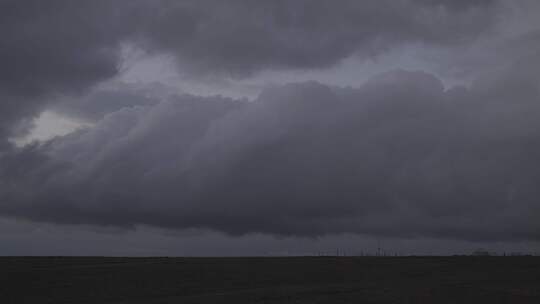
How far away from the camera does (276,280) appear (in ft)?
213

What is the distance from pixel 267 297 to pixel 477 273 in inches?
1208

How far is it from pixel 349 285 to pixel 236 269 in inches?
778

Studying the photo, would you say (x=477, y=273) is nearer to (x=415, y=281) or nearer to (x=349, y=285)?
(x=415, y=281)

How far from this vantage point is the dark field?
4972 centimetres

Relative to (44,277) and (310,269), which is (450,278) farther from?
(44,277)

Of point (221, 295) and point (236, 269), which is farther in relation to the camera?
point (236, 269)

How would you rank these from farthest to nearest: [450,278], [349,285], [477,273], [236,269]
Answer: [236,269], [477,273], [450,278], [349,285]

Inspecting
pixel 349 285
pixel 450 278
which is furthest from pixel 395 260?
pixel 349 285

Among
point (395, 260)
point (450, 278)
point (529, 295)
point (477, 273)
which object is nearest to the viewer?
point (529, 295)

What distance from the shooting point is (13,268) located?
71625mm

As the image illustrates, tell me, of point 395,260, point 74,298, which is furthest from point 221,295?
point 395,260

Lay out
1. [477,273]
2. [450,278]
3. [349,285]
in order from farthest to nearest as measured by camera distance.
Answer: [477,273]
[450,278]
[349,285]

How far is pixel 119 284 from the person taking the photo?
59.8 metres

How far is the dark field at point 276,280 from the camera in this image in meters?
49.7
